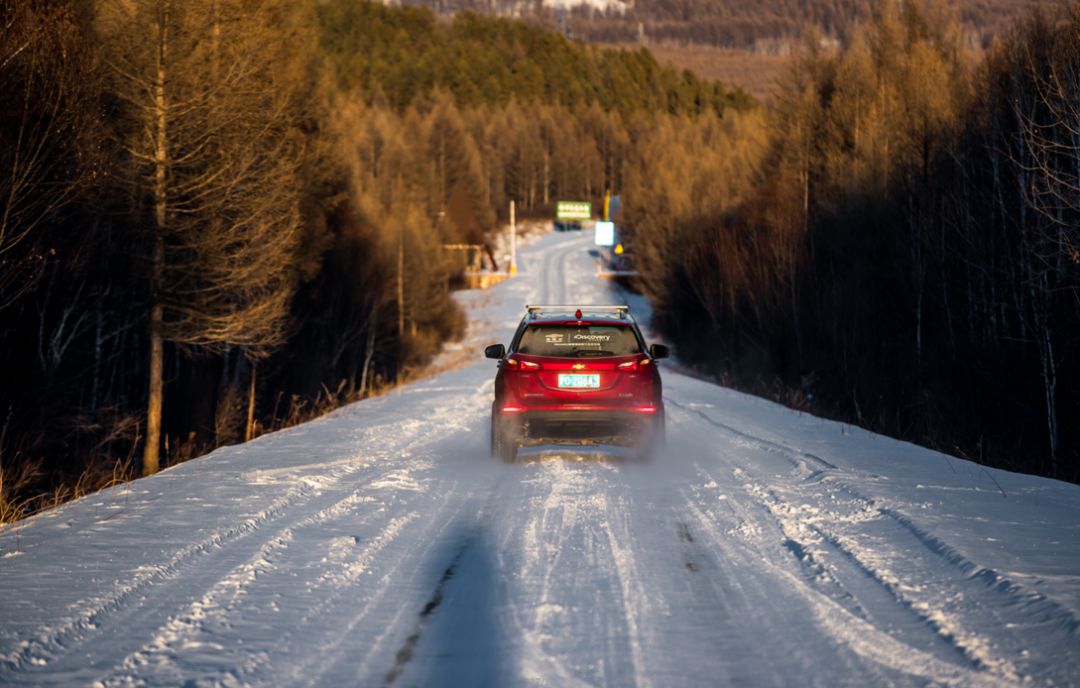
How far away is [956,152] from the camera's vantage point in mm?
29078

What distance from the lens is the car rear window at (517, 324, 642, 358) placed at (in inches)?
466

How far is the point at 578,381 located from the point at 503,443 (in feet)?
3.72

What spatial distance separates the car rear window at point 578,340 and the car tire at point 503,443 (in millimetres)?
901

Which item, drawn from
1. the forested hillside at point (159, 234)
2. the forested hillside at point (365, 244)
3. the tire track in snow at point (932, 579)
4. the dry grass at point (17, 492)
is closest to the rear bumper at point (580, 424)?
the tire track in snow at point (932, 579)

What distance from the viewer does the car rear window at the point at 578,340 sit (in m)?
11.8

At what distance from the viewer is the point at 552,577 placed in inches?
254

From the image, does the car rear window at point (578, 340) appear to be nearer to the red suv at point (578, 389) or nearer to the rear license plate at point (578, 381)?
the red suv at point (578, 389)

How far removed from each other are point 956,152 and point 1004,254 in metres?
4.24

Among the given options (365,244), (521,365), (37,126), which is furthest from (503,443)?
(365,244)

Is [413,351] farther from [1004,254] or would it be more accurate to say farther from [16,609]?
[16,609]

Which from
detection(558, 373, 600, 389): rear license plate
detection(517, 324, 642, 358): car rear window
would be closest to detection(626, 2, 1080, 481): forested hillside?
detection(517, 324, 642, 358): car rear window

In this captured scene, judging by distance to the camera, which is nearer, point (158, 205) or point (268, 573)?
point (268, 573)

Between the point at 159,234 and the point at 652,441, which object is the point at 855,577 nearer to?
the point at 652,441

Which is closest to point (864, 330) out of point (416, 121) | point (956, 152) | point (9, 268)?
point (956, 152)
